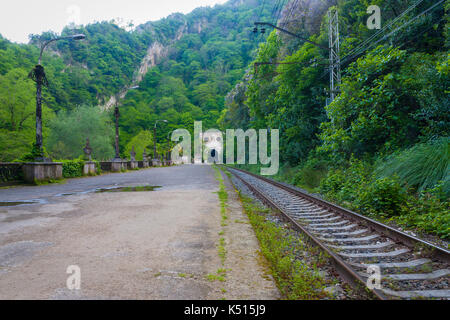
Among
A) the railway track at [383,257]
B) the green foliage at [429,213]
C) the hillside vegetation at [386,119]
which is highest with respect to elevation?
the hillside vegetation at [386,119]

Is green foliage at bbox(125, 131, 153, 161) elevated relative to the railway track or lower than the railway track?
elevated

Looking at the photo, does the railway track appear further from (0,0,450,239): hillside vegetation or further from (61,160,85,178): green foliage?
(61,160,85,178): green foliage

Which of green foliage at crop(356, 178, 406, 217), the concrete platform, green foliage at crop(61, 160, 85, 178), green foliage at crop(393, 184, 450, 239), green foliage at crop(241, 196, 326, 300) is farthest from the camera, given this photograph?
green foliage at crop(61, 160, 85, 178)

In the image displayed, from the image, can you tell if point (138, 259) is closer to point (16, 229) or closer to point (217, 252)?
point (217, 252)

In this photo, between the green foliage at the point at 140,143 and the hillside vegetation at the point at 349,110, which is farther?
the green foliage at the point at 140,143

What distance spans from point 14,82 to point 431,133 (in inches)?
2215

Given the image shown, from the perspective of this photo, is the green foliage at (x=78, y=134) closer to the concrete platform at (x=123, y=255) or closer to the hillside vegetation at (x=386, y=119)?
the hillside vegetation at (x=386, y=119)

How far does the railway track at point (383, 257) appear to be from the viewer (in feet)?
9.82

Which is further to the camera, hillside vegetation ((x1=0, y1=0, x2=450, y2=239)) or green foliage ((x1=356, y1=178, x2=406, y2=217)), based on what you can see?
hillside vegetation ((x1=0, y1=0, x2=450, y2=239))

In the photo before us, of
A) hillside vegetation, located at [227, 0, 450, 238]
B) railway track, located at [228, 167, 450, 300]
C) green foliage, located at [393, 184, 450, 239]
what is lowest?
railway track, located at [228, 167, 450, 300]

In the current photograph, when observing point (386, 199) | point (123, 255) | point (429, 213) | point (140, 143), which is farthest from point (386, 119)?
point (140, 143)

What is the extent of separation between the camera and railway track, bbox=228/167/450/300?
2992 mm

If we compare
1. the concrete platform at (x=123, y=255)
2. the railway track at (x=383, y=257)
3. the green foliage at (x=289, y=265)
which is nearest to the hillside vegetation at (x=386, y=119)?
the railway track at (x=383, y=257)

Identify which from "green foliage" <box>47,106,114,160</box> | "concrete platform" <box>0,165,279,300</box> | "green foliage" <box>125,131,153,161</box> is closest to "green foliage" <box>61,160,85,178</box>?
"concrete platform" <box>0,165,279,300</box>
